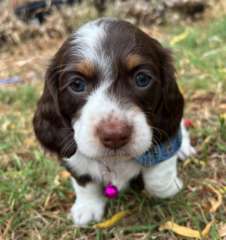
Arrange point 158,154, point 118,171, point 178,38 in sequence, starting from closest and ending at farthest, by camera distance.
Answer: point 158,154 → point 118,171 → point 178,38

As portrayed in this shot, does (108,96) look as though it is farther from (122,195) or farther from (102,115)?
(122,195)

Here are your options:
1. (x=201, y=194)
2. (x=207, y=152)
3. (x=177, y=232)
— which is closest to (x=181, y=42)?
(x=207, y=152)

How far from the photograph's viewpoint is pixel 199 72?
6.60 meters

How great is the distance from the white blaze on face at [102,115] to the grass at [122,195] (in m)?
0.86

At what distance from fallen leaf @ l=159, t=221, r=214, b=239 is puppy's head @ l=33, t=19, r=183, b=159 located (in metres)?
0.62

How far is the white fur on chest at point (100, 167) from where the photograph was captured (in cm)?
367

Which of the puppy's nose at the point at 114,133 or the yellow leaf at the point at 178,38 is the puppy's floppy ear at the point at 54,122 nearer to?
the puppy's nose at the point at 114,133

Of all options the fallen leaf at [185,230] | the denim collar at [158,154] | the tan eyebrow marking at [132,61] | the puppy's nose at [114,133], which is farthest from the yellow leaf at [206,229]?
the tan eyebrow marking at [132,61]

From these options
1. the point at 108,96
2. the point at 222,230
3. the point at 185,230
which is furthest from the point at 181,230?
the point at 108,96

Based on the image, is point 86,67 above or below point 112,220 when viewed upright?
above

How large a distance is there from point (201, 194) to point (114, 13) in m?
7.16

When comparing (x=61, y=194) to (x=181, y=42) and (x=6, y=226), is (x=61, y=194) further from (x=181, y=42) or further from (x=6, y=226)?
(x=181, y=42)

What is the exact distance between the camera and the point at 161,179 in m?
3.74

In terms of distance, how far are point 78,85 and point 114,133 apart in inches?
21.5
